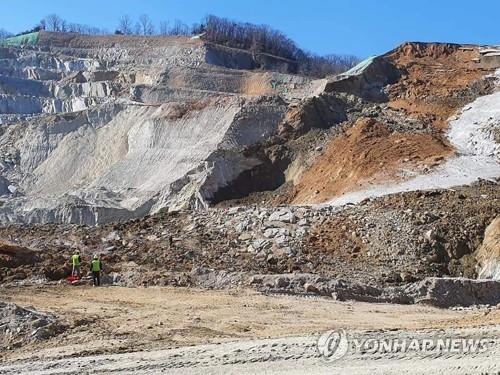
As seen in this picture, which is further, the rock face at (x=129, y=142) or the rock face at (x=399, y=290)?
the rock face at (x=129, y=142)

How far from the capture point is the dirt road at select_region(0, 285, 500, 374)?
8.55 m

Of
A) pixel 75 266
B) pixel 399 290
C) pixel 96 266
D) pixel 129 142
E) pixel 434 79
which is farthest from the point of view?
pixel 434 79

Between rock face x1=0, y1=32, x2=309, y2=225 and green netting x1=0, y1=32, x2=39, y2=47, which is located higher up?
green netting x1=0, y1=32, x2=39, y2=47

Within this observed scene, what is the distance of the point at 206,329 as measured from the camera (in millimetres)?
11922

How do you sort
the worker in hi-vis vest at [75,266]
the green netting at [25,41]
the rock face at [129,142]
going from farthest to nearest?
the green netting at [25,41], the rock face at [129,142], the worker in hi-vis vest at [75,266]

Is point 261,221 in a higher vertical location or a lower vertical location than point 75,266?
higher

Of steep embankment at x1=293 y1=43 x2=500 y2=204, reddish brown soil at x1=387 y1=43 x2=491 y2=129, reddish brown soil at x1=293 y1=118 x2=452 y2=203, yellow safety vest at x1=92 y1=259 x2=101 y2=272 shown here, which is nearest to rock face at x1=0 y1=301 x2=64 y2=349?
yellow safety vest at x1=92 y1=259 x2=101 y2=272

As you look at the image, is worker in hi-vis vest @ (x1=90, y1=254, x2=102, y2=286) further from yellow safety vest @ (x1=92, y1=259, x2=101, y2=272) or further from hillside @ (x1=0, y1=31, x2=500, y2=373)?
hillside @ (x1=0, y1=31, x2=500, y2=373)

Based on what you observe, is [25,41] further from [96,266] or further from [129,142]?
[96,266]

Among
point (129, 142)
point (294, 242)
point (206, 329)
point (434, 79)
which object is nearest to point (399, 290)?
point (294, 242)

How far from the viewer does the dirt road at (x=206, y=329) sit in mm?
8555

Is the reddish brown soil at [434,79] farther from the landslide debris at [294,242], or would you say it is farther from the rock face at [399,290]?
the rock face at [399,290]

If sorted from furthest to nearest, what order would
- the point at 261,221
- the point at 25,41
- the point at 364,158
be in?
1. the point at 25,41
2. the point at 364,158
3. the point at 261,221

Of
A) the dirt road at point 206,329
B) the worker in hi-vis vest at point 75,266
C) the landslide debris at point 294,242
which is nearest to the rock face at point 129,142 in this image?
the landslide debris at point 294,242
